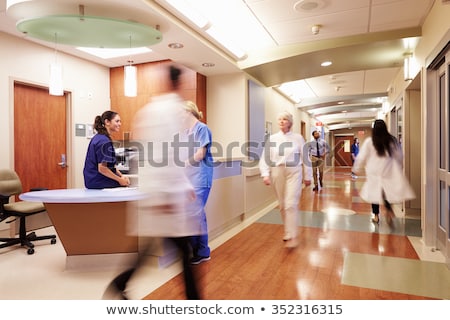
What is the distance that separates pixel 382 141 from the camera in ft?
11.7

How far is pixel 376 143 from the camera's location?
11.7 ft

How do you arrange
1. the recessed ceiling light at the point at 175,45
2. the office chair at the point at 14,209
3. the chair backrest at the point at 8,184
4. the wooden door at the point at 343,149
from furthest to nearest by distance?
the wooden door at the point at 343,149
the recessed ceiling light at the point at 175,45
the chair backrest at the point at 8,184
the office chair at the point at 14,209

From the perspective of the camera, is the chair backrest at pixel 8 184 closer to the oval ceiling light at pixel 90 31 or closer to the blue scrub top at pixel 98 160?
the blue scrub top at pixel 98 160

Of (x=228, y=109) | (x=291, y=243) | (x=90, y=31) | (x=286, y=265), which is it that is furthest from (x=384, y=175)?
(x=90, y=31)

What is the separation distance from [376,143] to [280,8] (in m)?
1.97

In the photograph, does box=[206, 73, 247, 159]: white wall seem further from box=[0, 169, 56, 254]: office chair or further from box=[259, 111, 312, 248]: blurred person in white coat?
box=[0, 169, 56, 254]: office chair

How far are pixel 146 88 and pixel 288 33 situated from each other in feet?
8.95

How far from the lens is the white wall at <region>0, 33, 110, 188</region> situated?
4.25 meters

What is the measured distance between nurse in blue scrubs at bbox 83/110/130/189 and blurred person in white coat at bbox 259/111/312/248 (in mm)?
1689

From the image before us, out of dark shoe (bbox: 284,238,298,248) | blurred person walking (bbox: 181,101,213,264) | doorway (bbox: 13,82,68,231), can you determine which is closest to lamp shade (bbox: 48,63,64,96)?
doorway (bbox: 13,82,68,231)

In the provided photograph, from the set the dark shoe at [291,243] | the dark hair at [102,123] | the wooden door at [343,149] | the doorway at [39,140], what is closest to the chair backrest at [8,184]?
the doorway at [39,140]

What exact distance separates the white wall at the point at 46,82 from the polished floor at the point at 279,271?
175cm

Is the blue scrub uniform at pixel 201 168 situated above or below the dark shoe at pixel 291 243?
above

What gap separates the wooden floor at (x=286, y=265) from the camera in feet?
8.00
